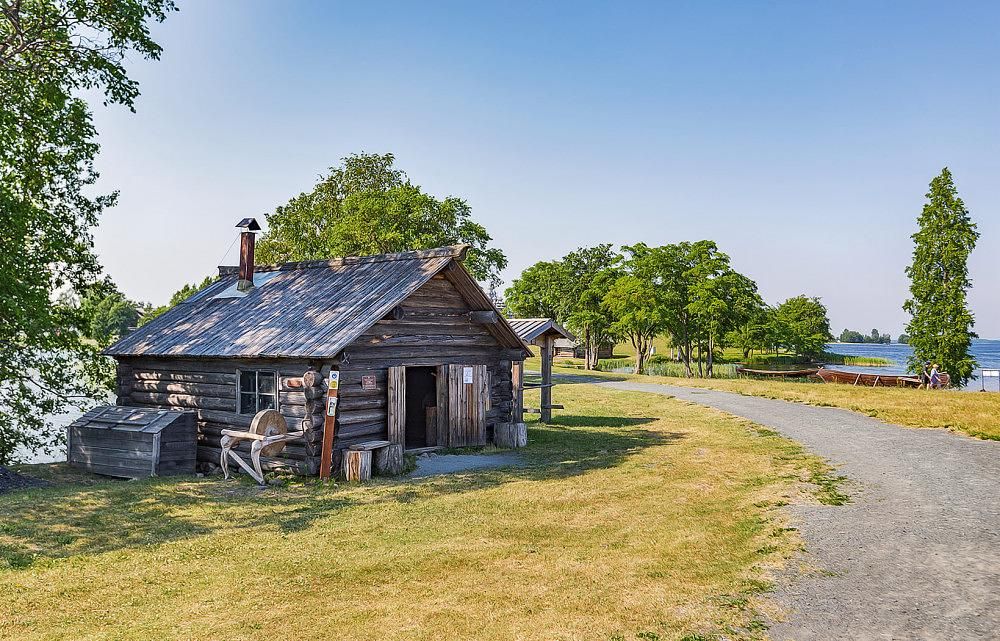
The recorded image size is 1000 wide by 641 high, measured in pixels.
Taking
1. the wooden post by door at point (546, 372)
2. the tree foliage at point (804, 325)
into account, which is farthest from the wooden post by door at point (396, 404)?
the tree foliage at point (804, 325)

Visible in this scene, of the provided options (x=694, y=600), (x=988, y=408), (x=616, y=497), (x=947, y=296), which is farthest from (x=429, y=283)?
(x=947, y=296)

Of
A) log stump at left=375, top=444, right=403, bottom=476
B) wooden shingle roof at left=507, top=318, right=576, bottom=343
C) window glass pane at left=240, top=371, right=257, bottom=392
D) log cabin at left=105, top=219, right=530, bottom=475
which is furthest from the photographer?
wooden shingle roof at left=507, top=318, right=576, bottom=343

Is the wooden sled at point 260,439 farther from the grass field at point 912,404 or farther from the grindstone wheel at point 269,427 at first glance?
the grass field at point 912,404

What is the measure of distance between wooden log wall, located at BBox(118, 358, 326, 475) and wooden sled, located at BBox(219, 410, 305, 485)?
12.2 inches

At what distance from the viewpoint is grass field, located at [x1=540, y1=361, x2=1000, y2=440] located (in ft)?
69.7

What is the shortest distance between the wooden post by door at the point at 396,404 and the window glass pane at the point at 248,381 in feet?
10.3

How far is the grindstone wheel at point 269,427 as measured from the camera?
14875 millimetres

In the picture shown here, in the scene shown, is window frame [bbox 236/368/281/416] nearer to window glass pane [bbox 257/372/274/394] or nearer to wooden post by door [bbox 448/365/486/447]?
window glass pane [bbox 257/372/274/394]

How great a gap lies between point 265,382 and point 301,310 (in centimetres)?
231

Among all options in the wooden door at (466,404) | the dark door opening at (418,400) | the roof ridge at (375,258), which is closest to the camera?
the roof ridge at (375,258)

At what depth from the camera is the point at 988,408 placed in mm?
25156

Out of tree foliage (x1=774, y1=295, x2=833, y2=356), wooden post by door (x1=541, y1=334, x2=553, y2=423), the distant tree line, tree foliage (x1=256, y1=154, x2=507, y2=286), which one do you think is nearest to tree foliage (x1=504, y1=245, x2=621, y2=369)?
the distant tree line

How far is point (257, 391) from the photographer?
16.6 metres

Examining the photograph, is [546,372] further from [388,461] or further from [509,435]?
[388,461]
